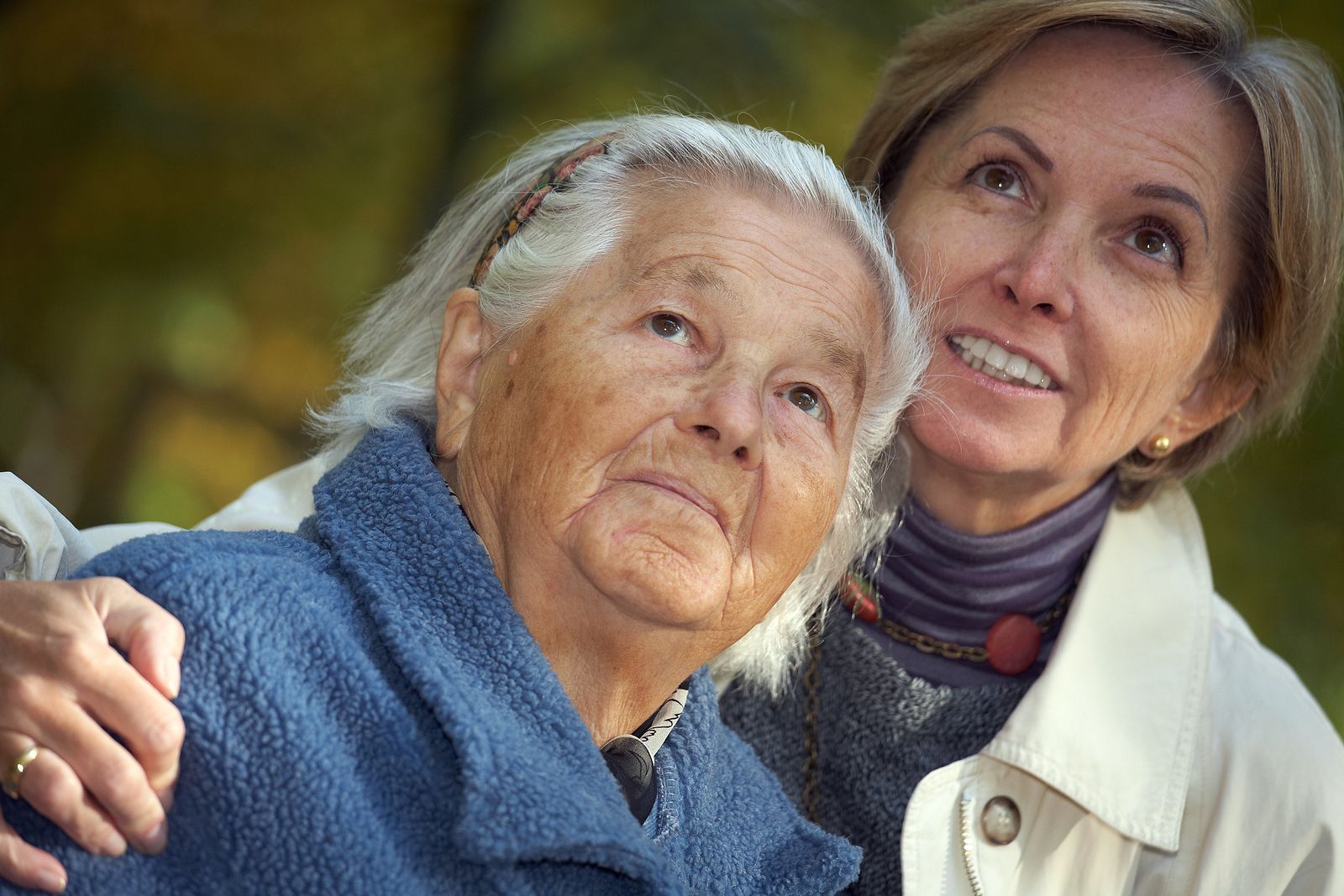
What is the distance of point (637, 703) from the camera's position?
1.96 metres

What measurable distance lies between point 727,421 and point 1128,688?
3.85 ft

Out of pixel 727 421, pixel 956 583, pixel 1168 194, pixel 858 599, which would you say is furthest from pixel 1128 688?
pixel 727 421

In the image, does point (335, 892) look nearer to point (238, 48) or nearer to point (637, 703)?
point (637, 703)

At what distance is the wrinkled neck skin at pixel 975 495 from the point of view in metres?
2.55

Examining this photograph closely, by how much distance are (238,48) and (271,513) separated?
239 cm

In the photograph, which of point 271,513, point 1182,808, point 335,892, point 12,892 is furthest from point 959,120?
point 12,892

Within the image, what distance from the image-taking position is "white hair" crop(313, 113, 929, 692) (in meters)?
2.00

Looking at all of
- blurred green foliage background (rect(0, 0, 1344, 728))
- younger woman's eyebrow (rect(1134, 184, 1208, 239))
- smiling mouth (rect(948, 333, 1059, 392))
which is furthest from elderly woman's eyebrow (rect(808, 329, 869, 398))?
blurred green foliage background (rect(0, 0, 1344, 728))

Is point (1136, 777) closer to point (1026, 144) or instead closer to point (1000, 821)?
point (1000, 821)

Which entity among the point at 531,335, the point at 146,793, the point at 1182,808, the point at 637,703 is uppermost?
the point at 531,335

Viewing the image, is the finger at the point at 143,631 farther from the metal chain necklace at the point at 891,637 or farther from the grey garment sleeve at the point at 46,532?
the metal chain necklace at the point at 891,637

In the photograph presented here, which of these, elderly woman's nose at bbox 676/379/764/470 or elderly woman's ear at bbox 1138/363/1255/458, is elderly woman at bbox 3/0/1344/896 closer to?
elderly woman's ear at bbox 1138/363/1255/458

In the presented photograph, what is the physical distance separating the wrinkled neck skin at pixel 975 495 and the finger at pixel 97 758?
1.56 meters

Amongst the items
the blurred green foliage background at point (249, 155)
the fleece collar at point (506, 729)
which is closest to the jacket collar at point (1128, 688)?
the fleece collar at point (506, 729)
